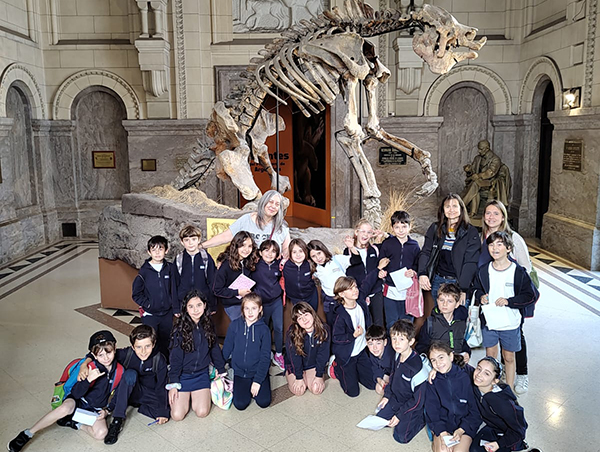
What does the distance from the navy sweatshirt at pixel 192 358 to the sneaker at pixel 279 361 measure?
853 millimetres

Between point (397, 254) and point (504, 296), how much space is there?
95 centimetres

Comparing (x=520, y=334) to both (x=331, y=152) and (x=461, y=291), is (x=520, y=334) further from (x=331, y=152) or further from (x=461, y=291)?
(x=331, y=152)

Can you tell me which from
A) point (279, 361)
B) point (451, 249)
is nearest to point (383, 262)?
point (451, 249)

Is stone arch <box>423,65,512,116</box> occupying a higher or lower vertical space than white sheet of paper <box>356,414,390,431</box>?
higher

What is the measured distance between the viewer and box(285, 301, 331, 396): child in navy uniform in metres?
4.35

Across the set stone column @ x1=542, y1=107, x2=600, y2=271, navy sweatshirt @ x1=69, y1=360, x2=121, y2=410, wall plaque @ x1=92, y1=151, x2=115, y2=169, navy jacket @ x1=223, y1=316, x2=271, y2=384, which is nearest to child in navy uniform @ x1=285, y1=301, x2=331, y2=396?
navy jacket @ x1=223, y1=316, x2=271, y2=384

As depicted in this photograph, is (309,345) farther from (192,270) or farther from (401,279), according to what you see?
(192,270)

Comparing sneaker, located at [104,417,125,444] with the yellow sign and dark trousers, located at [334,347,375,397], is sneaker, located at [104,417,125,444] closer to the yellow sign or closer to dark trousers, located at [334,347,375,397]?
dark trousers, located at [334,347,375,397]

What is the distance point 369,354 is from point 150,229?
10.5 feet

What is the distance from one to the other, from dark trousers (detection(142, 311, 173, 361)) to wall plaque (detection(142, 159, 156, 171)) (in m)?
6.85

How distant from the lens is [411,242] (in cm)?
484

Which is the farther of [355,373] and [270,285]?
[270,285]

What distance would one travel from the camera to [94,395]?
3977mm

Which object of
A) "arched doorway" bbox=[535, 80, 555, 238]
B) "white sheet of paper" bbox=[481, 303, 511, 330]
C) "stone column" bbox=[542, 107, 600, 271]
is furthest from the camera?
"arched doorway" bbox=[535, 80, 555, 238]
